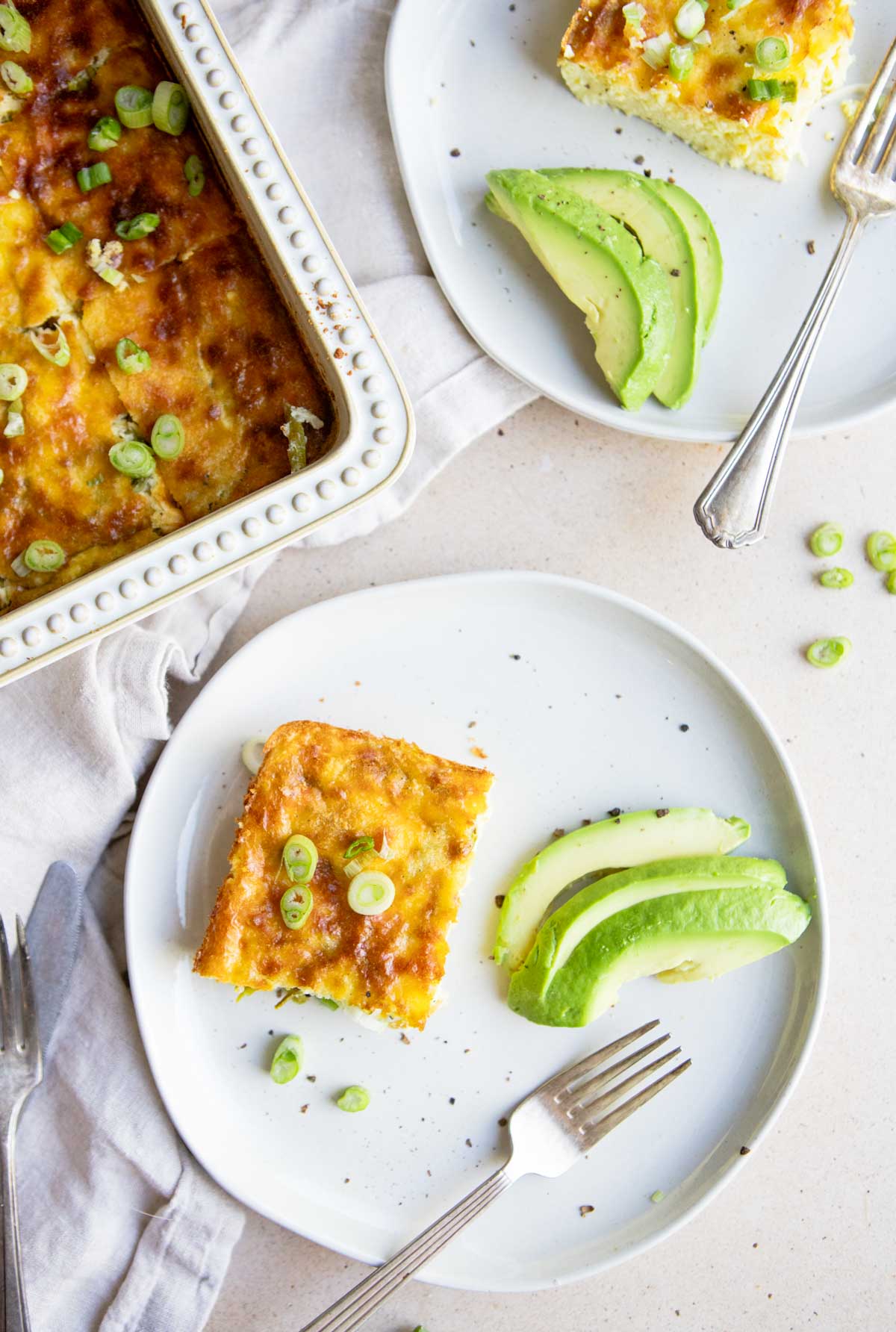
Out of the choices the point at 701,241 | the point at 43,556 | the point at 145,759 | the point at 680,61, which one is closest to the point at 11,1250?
the point at 145,759

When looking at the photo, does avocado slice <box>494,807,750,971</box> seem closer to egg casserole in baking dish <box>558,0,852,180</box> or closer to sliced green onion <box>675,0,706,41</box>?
egg casserole in baking dish <box>558,0,852,180</box>

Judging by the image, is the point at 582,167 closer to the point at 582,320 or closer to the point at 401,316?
the point at 582,320

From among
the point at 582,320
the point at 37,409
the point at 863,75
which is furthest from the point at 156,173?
the point at 863,75

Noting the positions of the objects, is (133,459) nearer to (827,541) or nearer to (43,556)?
(43,556)

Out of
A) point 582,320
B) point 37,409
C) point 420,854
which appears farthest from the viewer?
point 582,320

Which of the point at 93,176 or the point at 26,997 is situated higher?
the point at 93,176

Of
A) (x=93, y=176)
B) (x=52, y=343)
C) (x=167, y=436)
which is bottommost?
(x=167, y=436)
